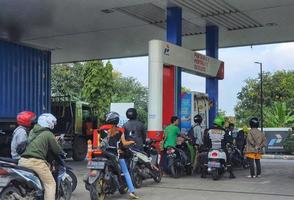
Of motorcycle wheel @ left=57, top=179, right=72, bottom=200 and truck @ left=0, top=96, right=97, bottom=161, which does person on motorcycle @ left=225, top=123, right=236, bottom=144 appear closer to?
motorcycle wheel @ left=57, top=179, right=72, bottom=200

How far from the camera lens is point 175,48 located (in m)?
14.1

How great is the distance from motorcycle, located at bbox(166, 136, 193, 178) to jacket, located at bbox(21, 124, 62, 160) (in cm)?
562

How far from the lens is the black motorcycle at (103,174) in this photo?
8703mm

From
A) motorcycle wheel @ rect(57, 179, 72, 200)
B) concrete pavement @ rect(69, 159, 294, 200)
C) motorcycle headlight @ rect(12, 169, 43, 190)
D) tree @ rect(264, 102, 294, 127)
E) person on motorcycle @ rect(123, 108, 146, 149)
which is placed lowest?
concrete pavement @ rect(69, 159, 294, 200)

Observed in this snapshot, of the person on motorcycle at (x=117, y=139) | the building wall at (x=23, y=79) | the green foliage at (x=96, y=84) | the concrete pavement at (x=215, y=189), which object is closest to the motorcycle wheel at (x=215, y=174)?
the concrete pavement at (x=215, y=189)

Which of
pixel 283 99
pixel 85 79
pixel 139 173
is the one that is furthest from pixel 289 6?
pixel 283 99

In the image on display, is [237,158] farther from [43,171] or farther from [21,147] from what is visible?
[43,171]

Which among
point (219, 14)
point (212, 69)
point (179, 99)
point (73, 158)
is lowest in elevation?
point (73, 158)

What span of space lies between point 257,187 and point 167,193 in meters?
2.29

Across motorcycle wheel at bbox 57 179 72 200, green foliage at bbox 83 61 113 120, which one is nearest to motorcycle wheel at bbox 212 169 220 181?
motorcycle wheel at bbox 57 179 72 200

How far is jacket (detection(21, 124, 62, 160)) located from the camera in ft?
24.5

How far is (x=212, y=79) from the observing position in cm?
1769

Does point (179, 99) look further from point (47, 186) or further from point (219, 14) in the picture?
point (47, 186)

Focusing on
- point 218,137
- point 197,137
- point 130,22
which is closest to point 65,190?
point 218,137
